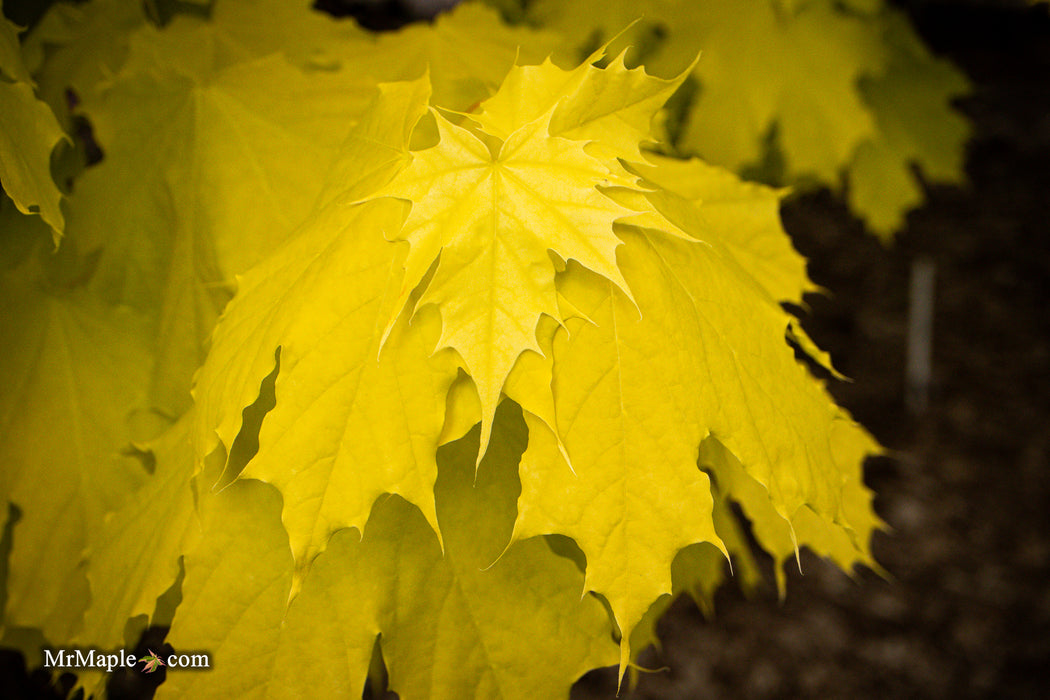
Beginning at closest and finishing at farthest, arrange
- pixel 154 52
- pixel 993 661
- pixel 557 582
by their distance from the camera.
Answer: pixel 557 582, pixel 154 52, pixel 993 661

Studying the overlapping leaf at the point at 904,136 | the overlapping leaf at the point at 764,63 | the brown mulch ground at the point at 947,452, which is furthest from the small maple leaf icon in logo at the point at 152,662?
the brown mulch ground at the point at 947,452

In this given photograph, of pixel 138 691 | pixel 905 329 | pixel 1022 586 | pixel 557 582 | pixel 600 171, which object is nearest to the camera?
pixel 600 171

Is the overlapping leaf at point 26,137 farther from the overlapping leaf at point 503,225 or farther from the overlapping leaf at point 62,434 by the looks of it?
the overlapping leaf at point 503,225

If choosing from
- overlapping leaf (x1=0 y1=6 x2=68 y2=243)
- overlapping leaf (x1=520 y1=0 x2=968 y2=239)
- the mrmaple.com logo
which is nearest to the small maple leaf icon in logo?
the mrmaple.com logo

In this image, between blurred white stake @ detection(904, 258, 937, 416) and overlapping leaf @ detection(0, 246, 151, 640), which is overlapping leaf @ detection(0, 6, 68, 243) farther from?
blurred white stake @ detection(904, 258, 937, 416)

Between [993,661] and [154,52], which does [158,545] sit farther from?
[993,661]

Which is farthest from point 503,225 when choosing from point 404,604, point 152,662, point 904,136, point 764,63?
point 904,136

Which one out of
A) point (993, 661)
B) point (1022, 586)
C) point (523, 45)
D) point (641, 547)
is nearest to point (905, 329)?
point (1022, 586)
